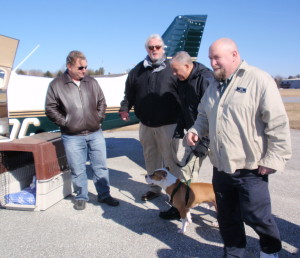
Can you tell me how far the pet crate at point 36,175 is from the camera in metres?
3.97

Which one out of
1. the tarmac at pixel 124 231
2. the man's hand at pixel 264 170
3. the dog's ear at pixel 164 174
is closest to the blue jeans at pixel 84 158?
the tarmac at pixel 124 231

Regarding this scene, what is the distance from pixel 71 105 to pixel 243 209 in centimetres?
258

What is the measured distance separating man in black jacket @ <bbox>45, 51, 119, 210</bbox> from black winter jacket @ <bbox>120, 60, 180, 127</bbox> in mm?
590

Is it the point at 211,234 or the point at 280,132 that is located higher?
the point at 280,132

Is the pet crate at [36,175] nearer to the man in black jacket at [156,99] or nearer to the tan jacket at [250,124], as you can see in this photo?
the man in black jacket at [156,99]

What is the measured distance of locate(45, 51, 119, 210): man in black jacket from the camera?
384cm

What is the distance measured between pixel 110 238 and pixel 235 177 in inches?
70.8

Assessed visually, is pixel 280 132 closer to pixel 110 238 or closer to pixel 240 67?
pixel 240 67

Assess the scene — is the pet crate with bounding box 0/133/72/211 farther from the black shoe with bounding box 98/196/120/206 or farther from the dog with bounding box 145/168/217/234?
the dog with bounding box 145/168/217/234

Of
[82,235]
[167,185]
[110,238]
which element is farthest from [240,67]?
[82,235]

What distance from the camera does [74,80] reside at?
396 centimetres

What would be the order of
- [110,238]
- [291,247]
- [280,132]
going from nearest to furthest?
[280,132] → [291,247] → [110,238]

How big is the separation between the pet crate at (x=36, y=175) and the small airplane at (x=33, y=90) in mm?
360

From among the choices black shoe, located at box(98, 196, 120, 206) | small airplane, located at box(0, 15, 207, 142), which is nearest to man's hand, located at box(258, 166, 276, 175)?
black shoe, located at box(98, 196, 120, 206)
